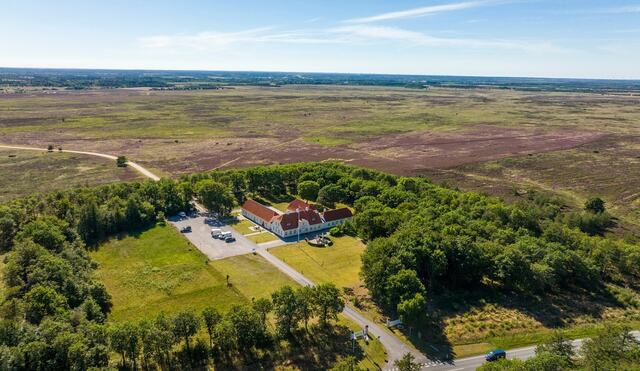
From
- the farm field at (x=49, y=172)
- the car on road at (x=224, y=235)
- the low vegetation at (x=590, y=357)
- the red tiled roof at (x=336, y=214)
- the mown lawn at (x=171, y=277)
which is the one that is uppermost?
the low vegetation at (x=590, y=357)

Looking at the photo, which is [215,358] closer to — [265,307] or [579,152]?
[265,307]

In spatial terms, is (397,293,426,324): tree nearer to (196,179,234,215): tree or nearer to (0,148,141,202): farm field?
(196,179,234,215): tree

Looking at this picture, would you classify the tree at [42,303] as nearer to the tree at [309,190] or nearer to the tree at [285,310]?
the tree at [285,310]

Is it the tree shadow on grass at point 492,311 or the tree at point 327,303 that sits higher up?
the tree at point 327,303

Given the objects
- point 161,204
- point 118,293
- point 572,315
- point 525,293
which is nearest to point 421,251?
point 525,293

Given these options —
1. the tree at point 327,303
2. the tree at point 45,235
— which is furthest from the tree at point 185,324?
the tree at point 45,235

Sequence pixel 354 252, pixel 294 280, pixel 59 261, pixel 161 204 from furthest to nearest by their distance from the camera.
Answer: pixel 161 204 < pixel 354 252 < pixel 294 280 < pixel 59 261
